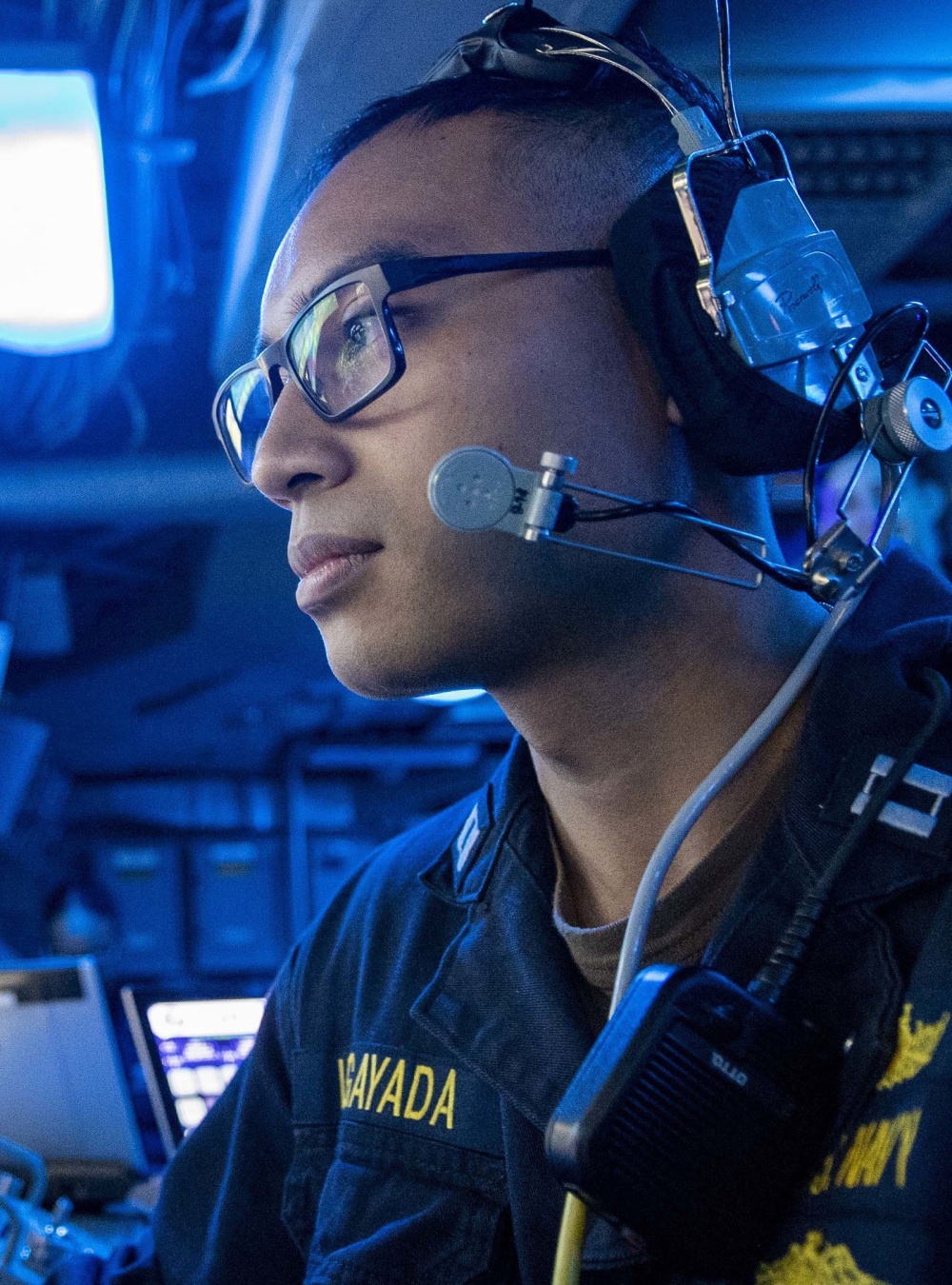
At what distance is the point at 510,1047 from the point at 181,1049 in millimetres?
1293

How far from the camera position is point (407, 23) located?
147 cm

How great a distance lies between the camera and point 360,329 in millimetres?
1007

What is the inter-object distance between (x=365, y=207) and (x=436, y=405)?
0.69 feet

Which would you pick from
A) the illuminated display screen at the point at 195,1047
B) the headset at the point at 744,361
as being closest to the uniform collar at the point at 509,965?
the headset at the point at 744,361

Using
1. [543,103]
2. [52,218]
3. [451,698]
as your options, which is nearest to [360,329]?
[543,103]

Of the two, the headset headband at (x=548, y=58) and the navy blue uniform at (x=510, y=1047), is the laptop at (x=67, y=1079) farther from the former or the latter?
the headset headband at (x=548, y=58)

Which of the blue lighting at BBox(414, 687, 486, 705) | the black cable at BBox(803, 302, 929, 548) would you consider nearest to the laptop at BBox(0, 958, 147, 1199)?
the black cable at BBox(803, 302, 929, 548)

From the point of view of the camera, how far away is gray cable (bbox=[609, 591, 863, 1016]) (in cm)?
79

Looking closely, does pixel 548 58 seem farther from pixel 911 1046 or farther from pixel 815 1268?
pixel 815 1268

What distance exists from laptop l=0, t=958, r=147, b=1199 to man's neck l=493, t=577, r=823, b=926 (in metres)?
1.32

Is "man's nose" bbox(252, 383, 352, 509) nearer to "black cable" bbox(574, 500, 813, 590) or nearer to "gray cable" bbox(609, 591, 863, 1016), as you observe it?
"black cable" bbox(574, 500, 813, 590)

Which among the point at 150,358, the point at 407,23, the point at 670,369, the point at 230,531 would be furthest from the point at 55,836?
the point at 670,369

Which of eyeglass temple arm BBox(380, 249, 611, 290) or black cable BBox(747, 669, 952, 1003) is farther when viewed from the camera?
eyeglass temple arm BBox(380, 249, 611, 290)

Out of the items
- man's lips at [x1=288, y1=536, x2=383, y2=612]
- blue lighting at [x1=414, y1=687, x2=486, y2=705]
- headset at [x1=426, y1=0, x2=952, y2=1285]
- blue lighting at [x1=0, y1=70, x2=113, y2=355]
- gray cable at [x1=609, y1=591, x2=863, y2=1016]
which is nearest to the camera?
headset at [x1=426, y1=0, x2=952, y2=1285]
